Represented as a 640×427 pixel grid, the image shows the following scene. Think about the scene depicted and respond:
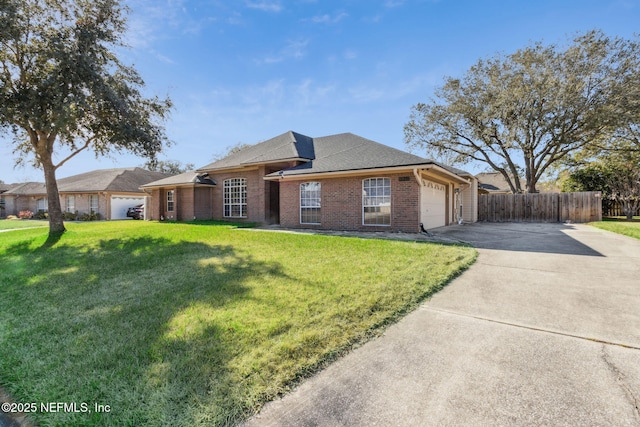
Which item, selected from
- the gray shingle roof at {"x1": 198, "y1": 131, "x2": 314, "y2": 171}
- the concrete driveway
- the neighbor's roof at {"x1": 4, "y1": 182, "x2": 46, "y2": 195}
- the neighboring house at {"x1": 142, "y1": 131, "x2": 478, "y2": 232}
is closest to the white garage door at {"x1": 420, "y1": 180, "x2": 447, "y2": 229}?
the neighboring house at {"x1": 142, "y1": 131, "x2": 478, "y2": 232}

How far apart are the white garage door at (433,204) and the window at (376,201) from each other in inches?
54.3

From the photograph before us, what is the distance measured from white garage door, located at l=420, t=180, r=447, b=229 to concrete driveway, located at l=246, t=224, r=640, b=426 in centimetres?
783

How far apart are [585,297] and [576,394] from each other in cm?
289

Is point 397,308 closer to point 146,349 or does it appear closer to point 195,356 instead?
point 195,356

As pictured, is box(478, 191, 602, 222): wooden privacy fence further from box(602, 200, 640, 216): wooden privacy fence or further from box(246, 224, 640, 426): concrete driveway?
box(246, 224, 640, 426): concrete driveway

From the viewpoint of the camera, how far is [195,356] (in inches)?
106

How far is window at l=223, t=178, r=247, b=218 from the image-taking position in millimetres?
18250

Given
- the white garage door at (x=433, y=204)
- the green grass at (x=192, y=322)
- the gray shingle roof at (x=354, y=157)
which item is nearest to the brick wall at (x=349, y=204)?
the gray shingle roof at (x=354, y=157)

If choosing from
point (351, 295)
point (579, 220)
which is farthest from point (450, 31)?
point (579, 220)

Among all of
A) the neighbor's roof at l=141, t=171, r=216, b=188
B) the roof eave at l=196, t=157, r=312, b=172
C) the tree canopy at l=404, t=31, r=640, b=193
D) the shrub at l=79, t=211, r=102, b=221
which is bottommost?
the shrub at l=79, t=211, r=102, b=221

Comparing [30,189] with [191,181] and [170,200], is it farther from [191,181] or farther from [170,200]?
[191,181]

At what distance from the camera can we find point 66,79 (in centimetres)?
1002

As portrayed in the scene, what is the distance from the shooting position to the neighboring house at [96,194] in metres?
26.6

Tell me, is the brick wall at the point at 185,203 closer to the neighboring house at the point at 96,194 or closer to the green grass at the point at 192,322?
the neighboring house at the point at 96,194
